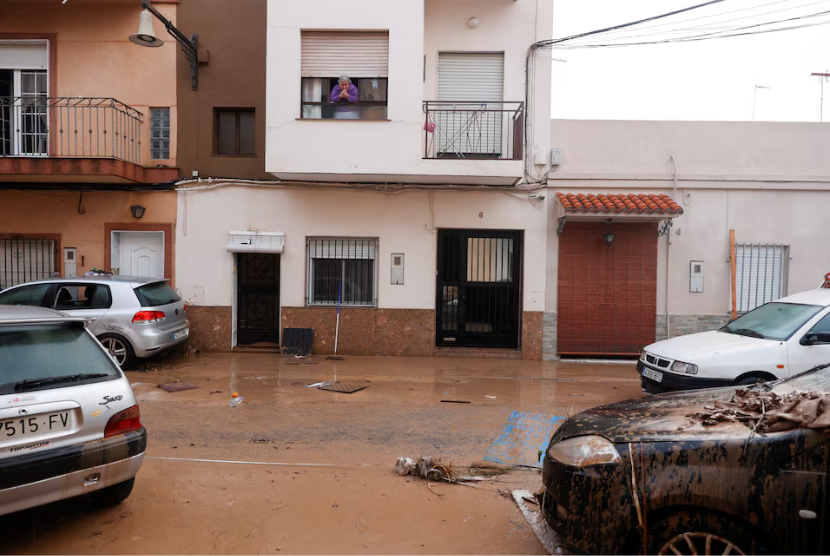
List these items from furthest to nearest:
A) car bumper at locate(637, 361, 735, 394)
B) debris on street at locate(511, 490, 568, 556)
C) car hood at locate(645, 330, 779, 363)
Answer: car hood at locate(645, 330, 779, 363) → car bumper at locate(637, 361, 735, 394) → debris on street at locate(511, 490, 568, 556)

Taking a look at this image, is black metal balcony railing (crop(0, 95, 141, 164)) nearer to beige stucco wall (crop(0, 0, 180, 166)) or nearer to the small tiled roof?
beige stucco wall (crop(0, 0, 180, 166))

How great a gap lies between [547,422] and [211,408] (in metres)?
4.15

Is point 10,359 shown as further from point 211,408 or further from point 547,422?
point 547,422

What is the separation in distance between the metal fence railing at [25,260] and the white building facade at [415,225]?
2759mm

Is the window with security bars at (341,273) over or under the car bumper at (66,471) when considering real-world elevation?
over

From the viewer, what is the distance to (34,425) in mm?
3133

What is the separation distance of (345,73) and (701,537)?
30.6ft

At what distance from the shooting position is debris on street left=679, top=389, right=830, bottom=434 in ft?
8.54

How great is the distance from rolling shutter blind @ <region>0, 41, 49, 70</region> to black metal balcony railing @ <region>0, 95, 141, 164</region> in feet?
2.27

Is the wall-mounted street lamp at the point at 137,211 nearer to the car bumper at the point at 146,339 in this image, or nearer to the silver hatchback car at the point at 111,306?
the silver hatchback car at the point at 111,306

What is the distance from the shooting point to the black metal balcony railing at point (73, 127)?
10500 millimetres

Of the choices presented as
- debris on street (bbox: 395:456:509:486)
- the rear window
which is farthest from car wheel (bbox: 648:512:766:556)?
the rear window

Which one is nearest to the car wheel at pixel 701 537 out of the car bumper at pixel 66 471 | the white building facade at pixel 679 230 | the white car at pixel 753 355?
the car bumper at pixel 66 471

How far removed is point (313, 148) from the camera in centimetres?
972
